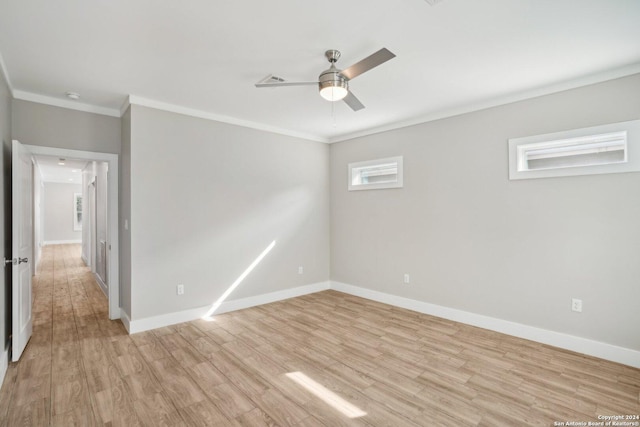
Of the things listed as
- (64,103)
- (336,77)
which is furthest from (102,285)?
(336,77)

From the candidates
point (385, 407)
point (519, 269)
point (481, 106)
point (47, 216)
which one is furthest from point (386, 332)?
point (47, 216)

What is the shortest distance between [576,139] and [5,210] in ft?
19.0

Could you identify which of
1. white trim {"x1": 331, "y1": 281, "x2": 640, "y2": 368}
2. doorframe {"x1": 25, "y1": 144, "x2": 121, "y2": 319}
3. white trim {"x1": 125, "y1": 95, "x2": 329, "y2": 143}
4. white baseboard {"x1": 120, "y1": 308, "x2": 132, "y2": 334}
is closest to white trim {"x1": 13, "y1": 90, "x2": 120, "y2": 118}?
white trim {"x1": 125, "y1": 95, "x2": 329, "y2": 143}

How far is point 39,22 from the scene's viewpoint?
214cm

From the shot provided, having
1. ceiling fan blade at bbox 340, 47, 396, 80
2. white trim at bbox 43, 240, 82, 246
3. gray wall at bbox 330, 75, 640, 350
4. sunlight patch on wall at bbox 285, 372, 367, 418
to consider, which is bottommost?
sunlight patch on wall at bbox 285, 372, 367, 418

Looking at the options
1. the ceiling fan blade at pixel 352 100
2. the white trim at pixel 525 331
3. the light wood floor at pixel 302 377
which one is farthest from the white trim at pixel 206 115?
the white trim at pixel 525 331

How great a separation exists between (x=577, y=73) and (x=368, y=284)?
367cm

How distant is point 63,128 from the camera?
363cm

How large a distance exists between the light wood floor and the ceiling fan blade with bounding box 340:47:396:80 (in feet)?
7.91

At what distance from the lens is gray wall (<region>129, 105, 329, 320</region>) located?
3.68 meters

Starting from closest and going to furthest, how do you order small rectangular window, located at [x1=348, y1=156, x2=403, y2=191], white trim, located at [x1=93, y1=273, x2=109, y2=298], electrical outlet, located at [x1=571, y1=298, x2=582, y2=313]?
electrical outlet, located at [x1=571, y1=298, x2=582, y2=313], small rectangular window, located at [x1=348, y1=156, x2=403, y2=191], white trim, located at [x1=93, y1=273, x2=109, y2=298]

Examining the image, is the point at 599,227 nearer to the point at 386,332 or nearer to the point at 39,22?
the point at 386,332

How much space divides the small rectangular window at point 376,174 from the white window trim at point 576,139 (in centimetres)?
151

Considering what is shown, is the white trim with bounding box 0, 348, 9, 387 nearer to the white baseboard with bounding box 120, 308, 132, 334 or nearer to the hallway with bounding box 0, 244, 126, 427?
the hallway with bounding box 0, 244, 126, 427
